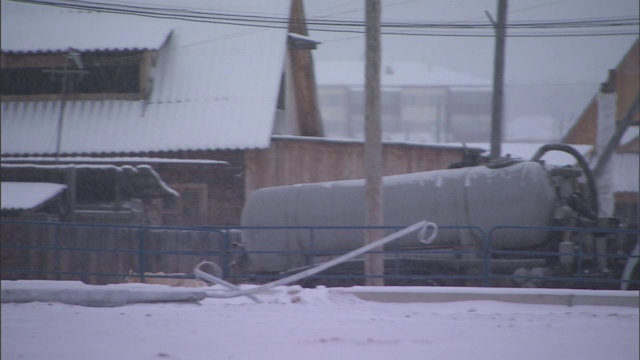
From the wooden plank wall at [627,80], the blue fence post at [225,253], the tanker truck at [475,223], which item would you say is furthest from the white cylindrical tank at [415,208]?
the wooden plank wall at [627,80]

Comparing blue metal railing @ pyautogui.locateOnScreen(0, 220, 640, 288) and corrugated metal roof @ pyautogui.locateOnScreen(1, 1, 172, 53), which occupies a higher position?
corrugated metal roof @ pyautogui.locateOnScreen(1, 1, 172, 53)

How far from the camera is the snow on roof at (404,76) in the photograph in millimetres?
60781

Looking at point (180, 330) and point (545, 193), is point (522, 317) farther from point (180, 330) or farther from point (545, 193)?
point (180, 330)

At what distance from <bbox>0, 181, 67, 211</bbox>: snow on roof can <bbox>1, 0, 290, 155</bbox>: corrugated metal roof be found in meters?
2.53

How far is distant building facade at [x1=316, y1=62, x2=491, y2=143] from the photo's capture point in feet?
200

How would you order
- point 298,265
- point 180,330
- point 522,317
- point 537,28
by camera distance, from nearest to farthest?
1. point 180,330
2. point 522,317
3. point 298,265
4. point 537,28

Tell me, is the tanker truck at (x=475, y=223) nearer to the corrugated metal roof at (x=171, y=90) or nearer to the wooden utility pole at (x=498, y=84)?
the wooden utility pole at (x=498, y=84)

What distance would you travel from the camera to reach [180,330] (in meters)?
7.92

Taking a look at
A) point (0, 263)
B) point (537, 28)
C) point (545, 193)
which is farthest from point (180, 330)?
point (537, 28)

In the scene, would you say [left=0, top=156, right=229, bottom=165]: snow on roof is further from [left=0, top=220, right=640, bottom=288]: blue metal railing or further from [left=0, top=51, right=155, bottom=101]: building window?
[left=0, top=51, right=155, bottom=101]: building window

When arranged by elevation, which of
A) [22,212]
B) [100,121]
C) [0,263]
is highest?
[100,121]

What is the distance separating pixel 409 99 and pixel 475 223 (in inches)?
2032

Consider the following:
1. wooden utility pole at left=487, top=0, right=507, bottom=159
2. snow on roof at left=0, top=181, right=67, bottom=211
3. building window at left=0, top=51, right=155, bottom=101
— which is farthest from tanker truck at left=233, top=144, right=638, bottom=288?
building window at left=0, top=51, right=155, bottom=101

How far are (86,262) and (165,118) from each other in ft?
16.8
